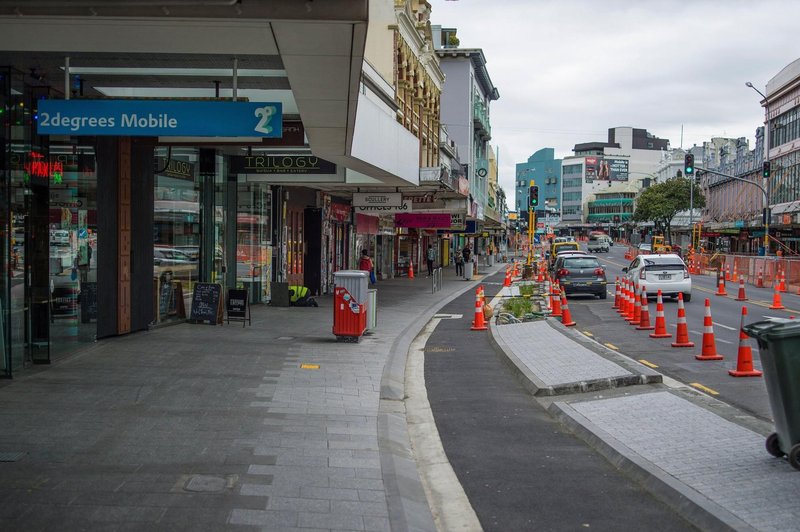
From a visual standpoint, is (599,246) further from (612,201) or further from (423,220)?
(612,201)

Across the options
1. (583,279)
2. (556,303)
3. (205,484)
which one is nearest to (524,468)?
(205,484)

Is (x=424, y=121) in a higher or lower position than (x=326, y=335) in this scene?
higher

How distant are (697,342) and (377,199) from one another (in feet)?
50.1

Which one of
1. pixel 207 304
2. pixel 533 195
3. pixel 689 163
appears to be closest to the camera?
pixel 207 304

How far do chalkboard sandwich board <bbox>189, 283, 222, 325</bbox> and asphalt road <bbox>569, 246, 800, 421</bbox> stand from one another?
25.8 ft

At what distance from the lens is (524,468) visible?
7188 mm

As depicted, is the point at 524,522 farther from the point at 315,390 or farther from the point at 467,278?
the point at 467,278

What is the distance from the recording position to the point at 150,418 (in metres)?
8.31

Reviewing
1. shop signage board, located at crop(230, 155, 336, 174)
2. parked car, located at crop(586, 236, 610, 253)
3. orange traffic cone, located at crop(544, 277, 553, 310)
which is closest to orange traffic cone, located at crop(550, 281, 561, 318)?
orange traffic cone, located at crop(544, 277, 553, 310)

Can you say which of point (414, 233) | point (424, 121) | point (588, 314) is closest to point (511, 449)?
point (588, 314)

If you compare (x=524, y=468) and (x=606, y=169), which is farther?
(x=606, y=169)

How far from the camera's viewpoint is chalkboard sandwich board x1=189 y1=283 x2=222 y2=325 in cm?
1670

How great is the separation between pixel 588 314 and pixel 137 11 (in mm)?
17415

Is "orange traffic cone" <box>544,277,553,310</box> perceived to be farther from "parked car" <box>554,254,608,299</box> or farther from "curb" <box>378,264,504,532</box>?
"curb" <box>378,264,504,532</box>
